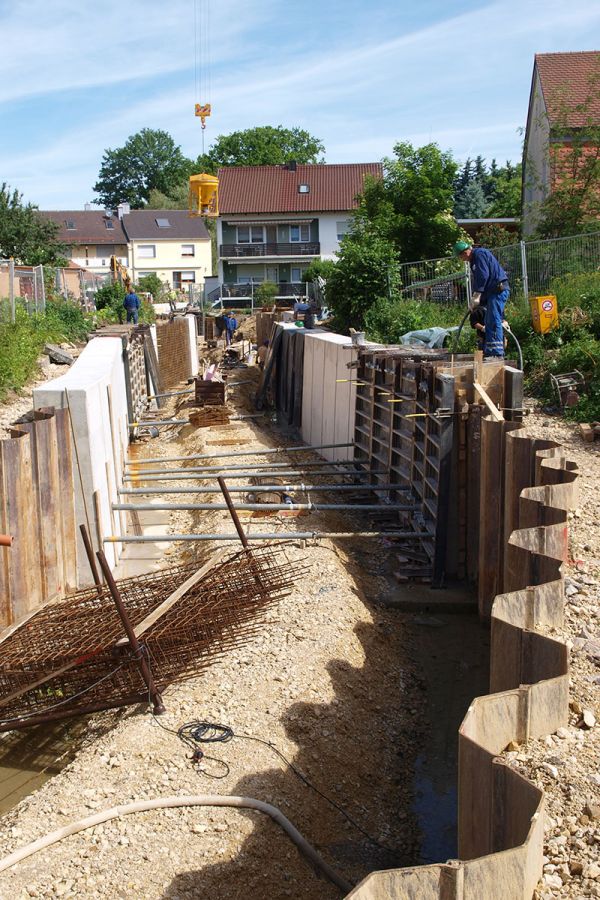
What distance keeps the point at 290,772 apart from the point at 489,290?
25.5 feet

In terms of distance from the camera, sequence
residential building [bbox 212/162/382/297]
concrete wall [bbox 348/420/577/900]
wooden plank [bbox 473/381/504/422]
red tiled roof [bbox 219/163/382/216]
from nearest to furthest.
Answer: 1. concrete wall [bbox 348/420/577/900]
2. wooden plank [bbox 473/381/504/422]
3. residential building [bbox 212/162/382/297]
4. red tiled roof [bbox 219/163/382/216]

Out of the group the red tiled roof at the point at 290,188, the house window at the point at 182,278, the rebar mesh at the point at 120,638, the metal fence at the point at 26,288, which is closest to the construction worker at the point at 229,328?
the metal fence at the point at 26,288

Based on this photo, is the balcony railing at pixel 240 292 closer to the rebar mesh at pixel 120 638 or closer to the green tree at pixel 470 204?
the green tree at pixel 470 204

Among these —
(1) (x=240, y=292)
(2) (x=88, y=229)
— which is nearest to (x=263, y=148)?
(2) (x=88, y=229)

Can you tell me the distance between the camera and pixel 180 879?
504cm

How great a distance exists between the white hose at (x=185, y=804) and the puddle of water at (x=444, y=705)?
88 centimetres

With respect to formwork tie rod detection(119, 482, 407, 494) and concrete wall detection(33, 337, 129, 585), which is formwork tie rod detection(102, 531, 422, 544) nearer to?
concrete wall detection(33, 337, 129, 585)

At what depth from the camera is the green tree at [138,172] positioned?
117062 mm

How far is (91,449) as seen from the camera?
31.4ft

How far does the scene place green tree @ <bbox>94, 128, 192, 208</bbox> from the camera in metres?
117

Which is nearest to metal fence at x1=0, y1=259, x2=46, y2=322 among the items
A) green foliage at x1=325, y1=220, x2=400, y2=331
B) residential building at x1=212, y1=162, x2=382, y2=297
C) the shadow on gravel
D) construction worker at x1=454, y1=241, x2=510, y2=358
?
green foliage at x1=325, y1=220, x2=400, y2=331

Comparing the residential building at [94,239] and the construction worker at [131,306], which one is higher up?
the residential building at [94,239]

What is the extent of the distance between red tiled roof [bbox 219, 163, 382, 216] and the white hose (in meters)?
58.4

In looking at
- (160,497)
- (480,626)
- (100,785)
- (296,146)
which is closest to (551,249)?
(160,497)
